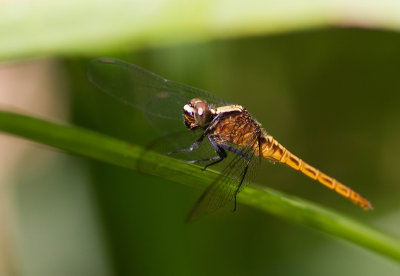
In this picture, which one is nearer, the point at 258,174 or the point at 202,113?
the point at 202,113

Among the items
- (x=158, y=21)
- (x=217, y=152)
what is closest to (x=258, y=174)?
(x=217, y=152)

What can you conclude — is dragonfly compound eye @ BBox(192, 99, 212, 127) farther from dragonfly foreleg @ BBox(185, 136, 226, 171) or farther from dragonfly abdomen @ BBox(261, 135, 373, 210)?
dragonfly abdomen @ BBox(261, 135, 373, 210)

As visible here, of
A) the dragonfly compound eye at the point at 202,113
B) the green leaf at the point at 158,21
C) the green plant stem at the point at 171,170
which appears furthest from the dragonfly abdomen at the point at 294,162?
the green plant stem at the point at 171,170

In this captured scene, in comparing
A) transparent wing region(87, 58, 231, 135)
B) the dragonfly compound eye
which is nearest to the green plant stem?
the dragonfly compound eye

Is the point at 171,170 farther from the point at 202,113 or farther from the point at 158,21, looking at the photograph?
the point at 202,113

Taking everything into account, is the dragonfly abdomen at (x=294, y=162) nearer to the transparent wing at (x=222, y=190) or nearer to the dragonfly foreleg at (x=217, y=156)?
the dragonfly foreleg at (x=217, y=156)

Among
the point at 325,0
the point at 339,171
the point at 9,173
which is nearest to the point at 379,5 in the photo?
the point at 325,0

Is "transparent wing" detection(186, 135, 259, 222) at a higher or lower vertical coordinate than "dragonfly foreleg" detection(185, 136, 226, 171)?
higher

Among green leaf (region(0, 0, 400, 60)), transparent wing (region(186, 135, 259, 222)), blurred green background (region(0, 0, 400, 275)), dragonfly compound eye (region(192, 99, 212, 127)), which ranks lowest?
blurred green background (region(0, 0, 400, 275))
